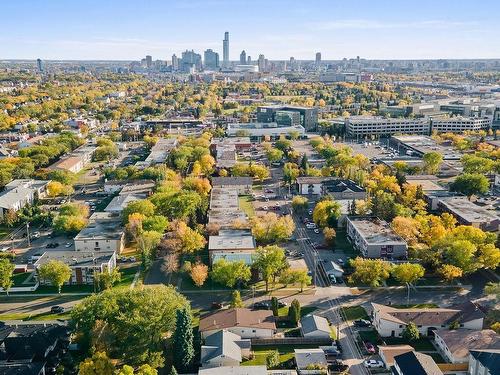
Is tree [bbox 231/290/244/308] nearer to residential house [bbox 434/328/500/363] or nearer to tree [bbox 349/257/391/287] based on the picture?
tree [bbox 349/257/391/287]

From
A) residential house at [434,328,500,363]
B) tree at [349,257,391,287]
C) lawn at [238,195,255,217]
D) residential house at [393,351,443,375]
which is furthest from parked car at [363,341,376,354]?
lawn at [238,195,255,217]

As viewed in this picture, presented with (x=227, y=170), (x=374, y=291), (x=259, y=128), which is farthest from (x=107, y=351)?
(x=259, y=128)

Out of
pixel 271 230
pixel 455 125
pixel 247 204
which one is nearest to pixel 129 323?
pixel 271 230

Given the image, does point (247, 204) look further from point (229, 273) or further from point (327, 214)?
point (229, 273)

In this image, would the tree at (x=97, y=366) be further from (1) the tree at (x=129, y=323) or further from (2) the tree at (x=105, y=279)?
(2) the tree at (x=105, y=279)

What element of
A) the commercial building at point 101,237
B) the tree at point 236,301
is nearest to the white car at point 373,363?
the tree at point 236,301

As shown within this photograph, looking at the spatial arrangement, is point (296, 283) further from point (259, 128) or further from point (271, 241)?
point (259, 128)
